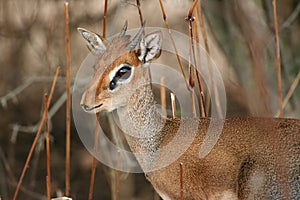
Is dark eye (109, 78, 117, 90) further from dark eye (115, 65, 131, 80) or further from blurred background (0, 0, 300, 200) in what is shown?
blurred background (0, 0, 300, 200)

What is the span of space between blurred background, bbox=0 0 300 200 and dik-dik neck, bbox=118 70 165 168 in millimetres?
1689

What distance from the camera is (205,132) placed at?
2213 millimetres

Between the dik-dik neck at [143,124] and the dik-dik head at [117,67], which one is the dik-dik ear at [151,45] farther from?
the dik-dik neck at [143,124]

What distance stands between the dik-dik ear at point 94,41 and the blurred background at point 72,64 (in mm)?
1726

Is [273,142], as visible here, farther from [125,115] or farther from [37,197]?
[37,197]

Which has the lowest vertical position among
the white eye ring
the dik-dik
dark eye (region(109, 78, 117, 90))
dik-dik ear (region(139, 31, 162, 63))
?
the dik-dik

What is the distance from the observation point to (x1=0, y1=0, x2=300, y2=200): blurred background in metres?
4.14

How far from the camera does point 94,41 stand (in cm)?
218

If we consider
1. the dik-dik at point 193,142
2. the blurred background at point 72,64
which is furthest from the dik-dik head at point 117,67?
the blurred background at point 72,64

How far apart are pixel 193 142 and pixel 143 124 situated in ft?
0.53

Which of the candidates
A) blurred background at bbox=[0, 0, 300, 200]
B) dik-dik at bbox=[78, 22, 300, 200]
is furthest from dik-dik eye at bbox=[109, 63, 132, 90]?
blurred background at bbox=[0, 0, 300, 200]

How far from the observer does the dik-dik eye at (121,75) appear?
2.11m

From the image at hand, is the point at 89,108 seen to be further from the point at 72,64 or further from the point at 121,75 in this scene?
the point at 72,64

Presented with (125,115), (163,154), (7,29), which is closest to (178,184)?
(163,154)
